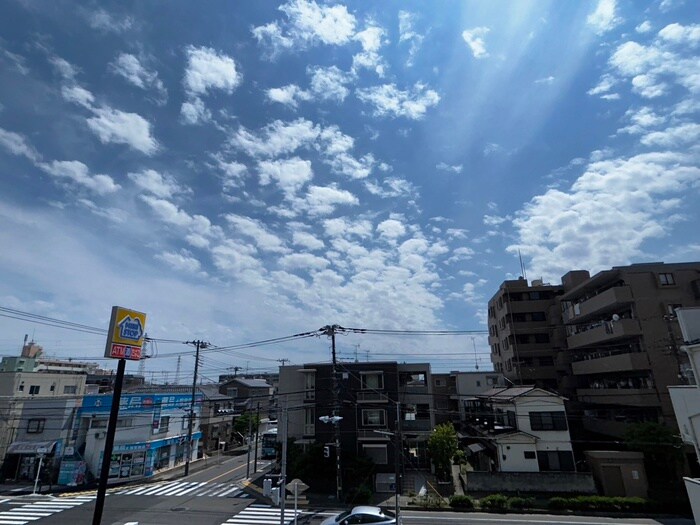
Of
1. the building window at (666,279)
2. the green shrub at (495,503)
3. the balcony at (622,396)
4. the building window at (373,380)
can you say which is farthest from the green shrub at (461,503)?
the building window at (666,279)

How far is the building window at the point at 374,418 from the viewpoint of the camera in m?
32.4

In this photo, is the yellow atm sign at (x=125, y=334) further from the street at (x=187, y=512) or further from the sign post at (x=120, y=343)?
the street at (x=187, y=512)

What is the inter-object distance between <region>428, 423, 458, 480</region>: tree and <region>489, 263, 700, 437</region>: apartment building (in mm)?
15275

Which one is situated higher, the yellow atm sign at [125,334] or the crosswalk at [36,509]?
the yellow atm sign at [125,334]

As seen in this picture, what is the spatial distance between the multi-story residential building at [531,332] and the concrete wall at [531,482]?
65.7 ft

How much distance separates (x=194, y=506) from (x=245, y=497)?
3.94 meters

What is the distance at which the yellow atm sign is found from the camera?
11.4 metres

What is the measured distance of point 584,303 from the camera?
125 feet

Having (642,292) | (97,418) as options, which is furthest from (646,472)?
A: (97,418)

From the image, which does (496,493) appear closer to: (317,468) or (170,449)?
(317,468)

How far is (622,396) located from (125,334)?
124 feet

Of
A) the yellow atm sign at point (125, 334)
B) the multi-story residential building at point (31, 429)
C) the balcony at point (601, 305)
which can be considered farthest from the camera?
the multi-story residential building at point (31, 429)

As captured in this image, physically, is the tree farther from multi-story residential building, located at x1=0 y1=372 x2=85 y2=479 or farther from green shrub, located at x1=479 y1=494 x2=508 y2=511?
multi-story residential building, located at x1=0 y1=372 x2=85 y2=479

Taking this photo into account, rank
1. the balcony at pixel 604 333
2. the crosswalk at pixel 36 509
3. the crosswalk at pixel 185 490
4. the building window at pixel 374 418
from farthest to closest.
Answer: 1. the building window at pixel 374 418
2. the balcony at pixel 604 333
3. the crosswalk at pixel 185 490
4. the crosswalk at pixel 36 509
